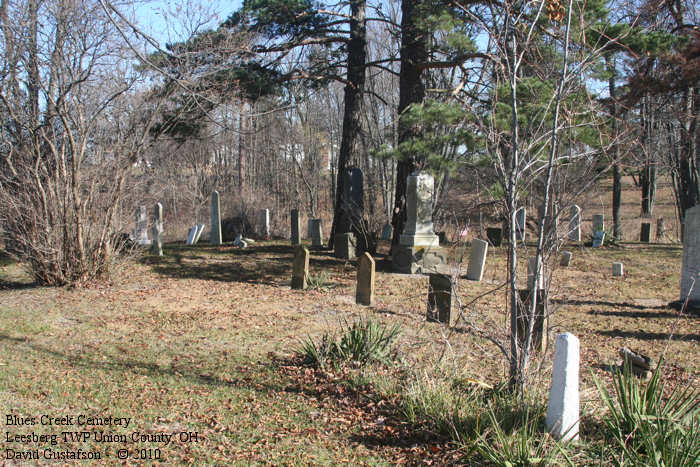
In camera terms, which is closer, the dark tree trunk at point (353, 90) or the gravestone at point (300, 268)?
the gravestone at point (300, 268)

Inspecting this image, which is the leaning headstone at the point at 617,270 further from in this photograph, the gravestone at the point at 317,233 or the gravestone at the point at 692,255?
the gravestone at the point at 317,233

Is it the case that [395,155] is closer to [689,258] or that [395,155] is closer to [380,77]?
[689,258]

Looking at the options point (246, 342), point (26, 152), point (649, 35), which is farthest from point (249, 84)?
point (649, 35)

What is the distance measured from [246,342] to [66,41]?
595 centimetres

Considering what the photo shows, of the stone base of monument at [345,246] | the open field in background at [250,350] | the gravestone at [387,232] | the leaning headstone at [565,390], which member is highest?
the gravestone at [387,232]

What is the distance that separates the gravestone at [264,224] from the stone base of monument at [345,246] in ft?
22.9

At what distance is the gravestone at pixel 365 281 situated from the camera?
8.71m

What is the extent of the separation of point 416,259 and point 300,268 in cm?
300

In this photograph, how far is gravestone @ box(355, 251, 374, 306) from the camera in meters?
8.71

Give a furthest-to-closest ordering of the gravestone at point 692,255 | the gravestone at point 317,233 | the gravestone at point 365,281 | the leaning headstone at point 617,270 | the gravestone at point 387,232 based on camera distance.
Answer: the gravestone at point 387,232 → the gravestone at point 317,233 → the leaning headstone at point 617,270 → the gravestone at point 692,255 → the gravestone at point 365,281

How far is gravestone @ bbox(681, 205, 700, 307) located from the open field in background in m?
0.46

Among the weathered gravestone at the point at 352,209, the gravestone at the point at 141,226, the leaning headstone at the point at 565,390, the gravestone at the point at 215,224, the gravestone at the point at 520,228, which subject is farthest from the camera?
the gravestone at the point at 215,224

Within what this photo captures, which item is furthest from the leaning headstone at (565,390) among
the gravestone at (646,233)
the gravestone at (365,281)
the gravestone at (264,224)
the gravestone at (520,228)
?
the gravestone at (646,233)

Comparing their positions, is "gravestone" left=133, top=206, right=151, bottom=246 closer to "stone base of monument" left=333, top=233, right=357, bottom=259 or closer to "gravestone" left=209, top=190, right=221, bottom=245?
"gravestone" left=209, top=190, right=221, bottom=245
